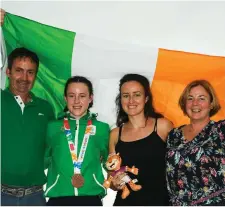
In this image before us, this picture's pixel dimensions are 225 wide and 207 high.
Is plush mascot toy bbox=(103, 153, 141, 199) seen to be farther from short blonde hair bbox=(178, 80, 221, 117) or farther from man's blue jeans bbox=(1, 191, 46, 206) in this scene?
short blonde hair bbox=(178, 80, 221, 117)

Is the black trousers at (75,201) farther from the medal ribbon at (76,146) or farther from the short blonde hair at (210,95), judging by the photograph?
the short blonde hair at (210,95)

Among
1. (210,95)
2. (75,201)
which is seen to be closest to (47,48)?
(75,201)

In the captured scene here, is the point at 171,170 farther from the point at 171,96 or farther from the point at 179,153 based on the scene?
the point at 171,96

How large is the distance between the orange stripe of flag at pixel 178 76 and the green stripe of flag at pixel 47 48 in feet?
3.64

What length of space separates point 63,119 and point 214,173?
163 cm

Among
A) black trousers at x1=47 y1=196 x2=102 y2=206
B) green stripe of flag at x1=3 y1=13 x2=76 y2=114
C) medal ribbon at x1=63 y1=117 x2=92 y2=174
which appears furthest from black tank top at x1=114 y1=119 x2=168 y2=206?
green stripe of flag at x1=3 y1=13 x2=76 y2=114

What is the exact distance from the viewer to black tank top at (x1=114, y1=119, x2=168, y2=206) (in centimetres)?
364

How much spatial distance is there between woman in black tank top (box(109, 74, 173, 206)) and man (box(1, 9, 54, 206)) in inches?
30.6

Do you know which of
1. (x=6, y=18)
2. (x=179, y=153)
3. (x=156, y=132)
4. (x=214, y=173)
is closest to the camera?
(x=214, y=173)

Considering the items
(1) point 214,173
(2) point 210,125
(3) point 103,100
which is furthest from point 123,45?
(1) point 214,173

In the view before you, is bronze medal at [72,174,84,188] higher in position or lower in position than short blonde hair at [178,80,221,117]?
lower

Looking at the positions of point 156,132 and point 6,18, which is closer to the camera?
point 156,132

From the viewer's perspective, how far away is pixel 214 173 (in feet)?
10.7

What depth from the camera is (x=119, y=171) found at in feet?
11.9
